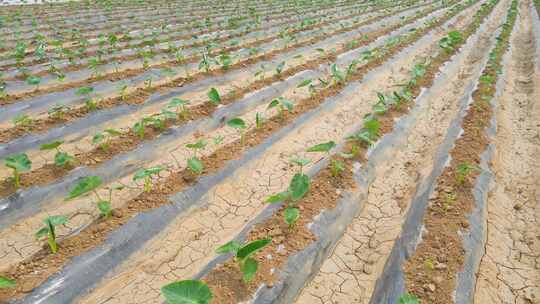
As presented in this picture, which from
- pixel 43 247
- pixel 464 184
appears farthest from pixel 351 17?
pixel 43 247

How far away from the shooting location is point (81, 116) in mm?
4406

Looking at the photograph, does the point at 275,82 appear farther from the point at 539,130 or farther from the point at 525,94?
the point at 525,94

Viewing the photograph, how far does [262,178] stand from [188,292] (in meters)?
1.87

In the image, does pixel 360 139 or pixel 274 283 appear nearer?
pixel 274 283

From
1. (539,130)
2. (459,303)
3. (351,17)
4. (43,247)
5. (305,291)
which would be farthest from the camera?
(351,17)

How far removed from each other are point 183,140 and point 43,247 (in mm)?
1879

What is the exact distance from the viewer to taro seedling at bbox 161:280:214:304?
1.93 meters

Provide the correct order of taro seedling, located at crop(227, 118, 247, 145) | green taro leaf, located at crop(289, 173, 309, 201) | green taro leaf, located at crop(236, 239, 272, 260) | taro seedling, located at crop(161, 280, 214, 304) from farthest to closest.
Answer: taro seedling, located at crop(227, 118, 247, 145), green taro leaf, located at crop(289, 173, 309, 201), green taro leaf, located at crop(236, 239, 272, 260), taro seedling, located at crop(161, 280, 214, 304)

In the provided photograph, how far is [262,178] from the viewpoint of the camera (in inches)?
146

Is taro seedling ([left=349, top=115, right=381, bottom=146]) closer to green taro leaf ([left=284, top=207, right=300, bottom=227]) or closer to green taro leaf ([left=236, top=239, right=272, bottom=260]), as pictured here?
green taro leaf ([left=284, top=207, right=300, bottom=227])

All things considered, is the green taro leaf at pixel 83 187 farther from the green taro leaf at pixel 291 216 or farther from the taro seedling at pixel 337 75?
the taro seedling at pixel 337 75

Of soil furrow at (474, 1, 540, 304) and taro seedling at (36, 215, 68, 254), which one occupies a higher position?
taro seedling at (36, 215, 68, 254)

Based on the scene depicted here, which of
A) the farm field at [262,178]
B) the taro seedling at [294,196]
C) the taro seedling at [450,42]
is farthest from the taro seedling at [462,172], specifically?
the taro seedling at [450,42]

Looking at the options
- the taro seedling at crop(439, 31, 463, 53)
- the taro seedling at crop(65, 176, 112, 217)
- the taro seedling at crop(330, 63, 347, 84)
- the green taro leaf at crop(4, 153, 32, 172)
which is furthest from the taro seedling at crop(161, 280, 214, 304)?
the taro seedling at crop(439, 31, 463, 53)
